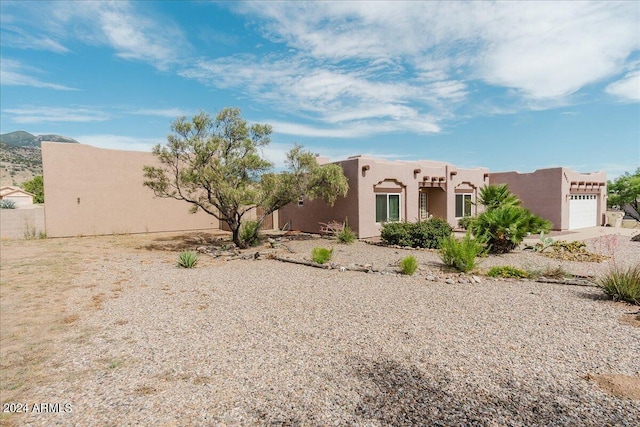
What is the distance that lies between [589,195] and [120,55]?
1202 inches

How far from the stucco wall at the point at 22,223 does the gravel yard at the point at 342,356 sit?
12932 mm

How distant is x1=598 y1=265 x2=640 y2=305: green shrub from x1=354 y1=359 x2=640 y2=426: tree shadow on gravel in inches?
183

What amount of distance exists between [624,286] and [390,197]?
11.8 m

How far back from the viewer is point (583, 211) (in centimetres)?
2403

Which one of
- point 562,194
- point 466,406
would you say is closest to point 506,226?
point 466,406

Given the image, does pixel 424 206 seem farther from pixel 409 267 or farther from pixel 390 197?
pixel 409 267

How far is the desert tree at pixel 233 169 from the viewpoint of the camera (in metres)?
14.2

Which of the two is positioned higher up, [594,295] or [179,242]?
[179,242]

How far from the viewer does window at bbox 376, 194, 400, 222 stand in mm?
17797

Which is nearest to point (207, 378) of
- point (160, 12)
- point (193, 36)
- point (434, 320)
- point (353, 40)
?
point (434, 320)

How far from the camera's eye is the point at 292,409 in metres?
3.45

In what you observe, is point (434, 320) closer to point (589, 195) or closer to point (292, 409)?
point (292, 409)

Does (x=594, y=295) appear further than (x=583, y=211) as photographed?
No

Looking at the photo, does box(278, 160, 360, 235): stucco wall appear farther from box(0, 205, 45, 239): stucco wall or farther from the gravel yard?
box(0, 205, 45, 239): stucco wall
